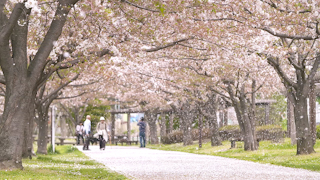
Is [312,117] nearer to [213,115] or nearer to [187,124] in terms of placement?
[213,115]

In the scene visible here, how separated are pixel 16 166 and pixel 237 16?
252 inches

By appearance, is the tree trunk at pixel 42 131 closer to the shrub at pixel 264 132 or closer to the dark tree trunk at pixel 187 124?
the dark tree trunk at pixel 187 124

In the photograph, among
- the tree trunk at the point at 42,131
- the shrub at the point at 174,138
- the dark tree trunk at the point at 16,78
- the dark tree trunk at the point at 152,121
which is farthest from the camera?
the dark tree trunk at the point at 152,121

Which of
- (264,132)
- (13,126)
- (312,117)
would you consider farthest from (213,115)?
(13,126)

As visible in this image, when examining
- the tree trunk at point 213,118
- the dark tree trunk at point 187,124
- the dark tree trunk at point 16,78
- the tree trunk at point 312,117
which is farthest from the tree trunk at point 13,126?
the dark tree trunk at point 187,124

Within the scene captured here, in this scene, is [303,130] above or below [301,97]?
below

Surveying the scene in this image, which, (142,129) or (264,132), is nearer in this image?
(264,132)

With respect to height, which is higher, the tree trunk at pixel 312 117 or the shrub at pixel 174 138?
the tree trunk at pixel 312 117

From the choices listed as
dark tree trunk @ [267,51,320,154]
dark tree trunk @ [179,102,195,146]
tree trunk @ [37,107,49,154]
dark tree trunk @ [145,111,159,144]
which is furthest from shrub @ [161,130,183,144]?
dark tree trunk @ [267,51,320,154]

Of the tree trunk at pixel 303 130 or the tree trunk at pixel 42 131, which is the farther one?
the tree trunk at pixel 42 131

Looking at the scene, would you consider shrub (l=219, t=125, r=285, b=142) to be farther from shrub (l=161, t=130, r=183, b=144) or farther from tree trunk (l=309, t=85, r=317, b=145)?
shrub (l=161, t=130, r=183, b=144)

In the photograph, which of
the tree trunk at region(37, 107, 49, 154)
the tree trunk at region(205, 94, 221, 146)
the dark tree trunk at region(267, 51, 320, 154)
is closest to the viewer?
the dark tree trunk at region(267, 51, 320, 154)

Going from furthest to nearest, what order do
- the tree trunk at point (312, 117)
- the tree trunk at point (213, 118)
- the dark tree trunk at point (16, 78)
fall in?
the tree trunk at point (213, 118) < the tree trunk at point (312, 117) < the dark tree trunk at point (16, 78)

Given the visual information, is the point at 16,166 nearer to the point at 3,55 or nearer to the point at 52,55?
the point at 3,55
